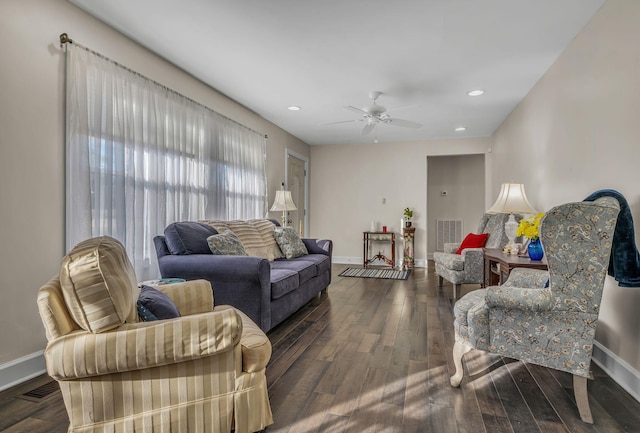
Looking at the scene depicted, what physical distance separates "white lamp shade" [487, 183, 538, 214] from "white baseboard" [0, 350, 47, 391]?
3881 mm

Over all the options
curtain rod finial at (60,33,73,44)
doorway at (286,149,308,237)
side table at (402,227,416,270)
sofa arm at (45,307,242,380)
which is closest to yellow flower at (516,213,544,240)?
sofa arm at (45,307,242,380)

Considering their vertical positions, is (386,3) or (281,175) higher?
(386,3)

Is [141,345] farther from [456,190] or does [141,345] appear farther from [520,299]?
[456,190]

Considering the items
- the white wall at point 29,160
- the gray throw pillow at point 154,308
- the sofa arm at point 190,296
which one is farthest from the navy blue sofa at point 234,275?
the gray throw pillow at point 154,308

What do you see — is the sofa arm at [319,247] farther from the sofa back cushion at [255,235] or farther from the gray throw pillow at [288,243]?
the sofa back cushion at [255,235]

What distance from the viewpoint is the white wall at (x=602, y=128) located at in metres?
2.12

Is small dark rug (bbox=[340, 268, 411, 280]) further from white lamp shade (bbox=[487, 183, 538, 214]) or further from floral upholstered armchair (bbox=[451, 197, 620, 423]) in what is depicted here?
floral upholstered armchair (bbox=[451, 197, 620, 423])

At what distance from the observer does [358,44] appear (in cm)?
302

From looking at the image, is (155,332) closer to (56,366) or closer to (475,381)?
(56,366)

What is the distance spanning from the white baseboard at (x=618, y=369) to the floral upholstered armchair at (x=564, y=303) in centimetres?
53

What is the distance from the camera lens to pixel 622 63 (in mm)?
2234

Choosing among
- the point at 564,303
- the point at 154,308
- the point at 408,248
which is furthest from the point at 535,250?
the point at 408,248

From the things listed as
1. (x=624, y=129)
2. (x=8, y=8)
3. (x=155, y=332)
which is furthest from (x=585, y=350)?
(x=8, y=8)

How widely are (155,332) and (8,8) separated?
2271 mm
